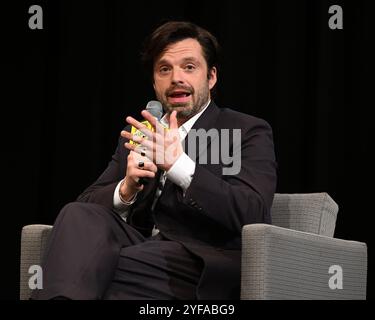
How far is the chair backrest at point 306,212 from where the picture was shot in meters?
2.41

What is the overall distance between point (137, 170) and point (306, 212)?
0.58m

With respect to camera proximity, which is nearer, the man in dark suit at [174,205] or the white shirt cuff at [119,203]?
the man in dark suit at [174,205]

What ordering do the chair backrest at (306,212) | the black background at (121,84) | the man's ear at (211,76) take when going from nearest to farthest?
the chair backrest at (306,212) → the man's ear at (211,76) → the black background at (121,84)

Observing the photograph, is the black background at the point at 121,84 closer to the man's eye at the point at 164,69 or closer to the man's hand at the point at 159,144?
the man's eye at the point at 164,69

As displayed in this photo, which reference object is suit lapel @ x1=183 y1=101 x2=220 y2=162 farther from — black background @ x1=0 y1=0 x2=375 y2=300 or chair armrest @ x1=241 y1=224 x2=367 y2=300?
black background @ x1=0 y1=0 x2=375 y2=300

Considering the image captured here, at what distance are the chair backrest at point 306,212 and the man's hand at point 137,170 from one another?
19.3 inches

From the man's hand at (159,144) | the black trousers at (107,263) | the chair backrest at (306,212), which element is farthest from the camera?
the chair backrest at (306,212)

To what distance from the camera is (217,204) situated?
2090 mm

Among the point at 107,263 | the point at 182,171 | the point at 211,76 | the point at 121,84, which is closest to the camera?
the point at 107,263

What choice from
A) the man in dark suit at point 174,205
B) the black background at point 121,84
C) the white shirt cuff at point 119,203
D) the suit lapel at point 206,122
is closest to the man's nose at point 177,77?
the man in dark suit at point 174,205

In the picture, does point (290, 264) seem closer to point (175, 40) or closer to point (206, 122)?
point (206, 122)

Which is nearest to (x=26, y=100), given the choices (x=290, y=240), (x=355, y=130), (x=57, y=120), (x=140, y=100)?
(x=57, y=120)

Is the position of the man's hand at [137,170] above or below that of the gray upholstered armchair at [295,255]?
above

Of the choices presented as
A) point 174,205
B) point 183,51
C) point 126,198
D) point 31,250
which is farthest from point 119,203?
point 183,51
